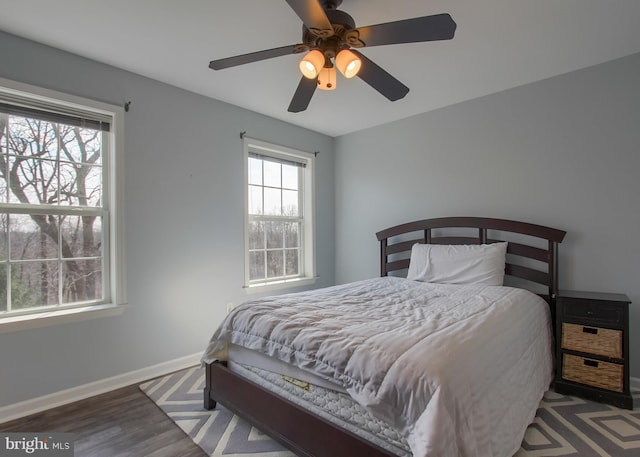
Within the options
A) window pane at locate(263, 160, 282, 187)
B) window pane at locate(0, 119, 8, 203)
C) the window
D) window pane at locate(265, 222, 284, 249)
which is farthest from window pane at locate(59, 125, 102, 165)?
window pane at locate(265, 222, 284, 249)

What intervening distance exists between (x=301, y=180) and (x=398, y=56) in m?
2.05

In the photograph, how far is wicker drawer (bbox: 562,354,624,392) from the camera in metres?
2.17

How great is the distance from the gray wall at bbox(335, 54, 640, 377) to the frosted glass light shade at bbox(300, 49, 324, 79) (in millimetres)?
2150

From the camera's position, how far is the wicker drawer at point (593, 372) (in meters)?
2.17

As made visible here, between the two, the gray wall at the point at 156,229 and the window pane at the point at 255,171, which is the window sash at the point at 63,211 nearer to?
the gray wall at the point at 156,229

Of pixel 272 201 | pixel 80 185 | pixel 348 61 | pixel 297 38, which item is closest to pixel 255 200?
pixel 272 201

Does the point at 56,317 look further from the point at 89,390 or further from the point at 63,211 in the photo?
the point at 63,211

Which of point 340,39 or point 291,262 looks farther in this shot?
point 291,262

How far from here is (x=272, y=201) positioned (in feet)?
12.6

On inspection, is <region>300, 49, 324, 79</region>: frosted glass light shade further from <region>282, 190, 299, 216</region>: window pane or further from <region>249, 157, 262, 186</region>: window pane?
<region>282, 190, 299, 216</region>: window pane

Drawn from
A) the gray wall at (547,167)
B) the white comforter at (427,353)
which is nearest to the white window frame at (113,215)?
the white comforter at (427,353)

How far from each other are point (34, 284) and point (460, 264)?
3.28 m

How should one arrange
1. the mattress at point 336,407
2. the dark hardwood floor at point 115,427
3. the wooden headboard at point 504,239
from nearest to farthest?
the mattress at point 336,407, the dark hardwood floor at point 115,427, the wooden headboard at point 504,239

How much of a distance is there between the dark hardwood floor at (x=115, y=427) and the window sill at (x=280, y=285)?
1352mm
